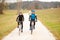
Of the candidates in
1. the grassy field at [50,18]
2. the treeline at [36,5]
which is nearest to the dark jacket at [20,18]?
the treeline at [36,5]

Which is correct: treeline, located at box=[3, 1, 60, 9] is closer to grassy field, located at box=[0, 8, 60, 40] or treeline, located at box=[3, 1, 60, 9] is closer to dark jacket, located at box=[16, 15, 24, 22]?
grassy field, located at box=[0, 8, 60, 40]

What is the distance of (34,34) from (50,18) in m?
0.42

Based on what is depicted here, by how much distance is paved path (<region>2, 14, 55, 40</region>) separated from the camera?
6.79m

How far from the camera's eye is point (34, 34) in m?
6.91

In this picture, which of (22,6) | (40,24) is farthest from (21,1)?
(40,24)

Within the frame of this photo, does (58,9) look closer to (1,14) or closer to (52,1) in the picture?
(52,1)

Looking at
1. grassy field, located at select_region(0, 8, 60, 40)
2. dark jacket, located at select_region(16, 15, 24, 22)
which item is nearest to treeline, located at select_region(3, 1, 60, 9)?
grassy field, located at select_region(0, 8, 60, 40)

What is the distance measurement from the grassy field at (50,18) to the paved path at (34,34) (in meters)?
0.09

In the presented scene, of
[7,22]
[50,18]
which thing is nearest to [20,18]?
[7,22]

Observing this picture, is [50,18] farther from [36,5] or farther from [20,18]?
[20,18]

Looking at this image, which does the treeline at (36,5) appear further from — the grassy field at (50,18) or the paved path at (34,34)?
the paved path at (34,34)

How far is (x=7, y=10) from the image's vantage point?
705 cm

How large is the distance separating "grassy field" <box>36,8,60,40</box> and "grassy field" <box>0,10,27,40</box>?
0.32m

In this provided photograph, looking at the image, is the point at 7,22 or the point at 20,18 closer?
the point at 20,18
